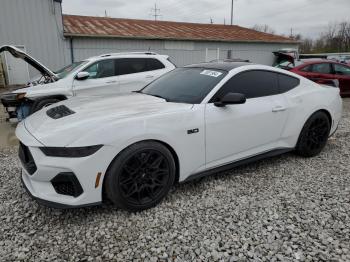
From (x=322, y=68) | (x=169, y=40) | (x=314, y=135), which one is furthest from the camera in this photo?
(x=169, y=40)

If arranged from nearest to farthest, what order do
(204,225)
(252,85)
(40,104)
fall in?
(204,225) → (252,85) → (40,104)

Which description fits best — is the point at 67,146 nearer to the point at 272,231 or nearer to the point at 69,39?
the point at 272,231

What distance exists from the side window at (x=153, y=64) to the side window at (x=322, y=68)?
5754mm

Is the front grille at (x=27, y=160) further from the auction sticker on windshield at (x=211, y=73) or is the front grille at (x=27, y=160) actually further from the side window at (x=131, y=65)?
the side window at (x=131, y=65)

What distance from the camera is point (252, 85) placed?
3598 millimetres

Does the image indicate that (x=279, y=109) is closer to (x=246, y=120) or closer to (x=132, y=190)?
(x=246, y=120)

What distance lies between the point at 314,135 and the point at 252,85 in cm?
144

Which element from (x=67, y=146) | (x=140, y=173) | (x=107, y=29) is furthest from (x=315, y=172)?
(x=107, y=29)

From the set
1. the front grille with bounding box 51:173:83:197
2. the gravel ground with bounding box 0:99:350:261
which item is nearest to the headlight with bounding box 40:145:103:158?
the front grille with bounding box 51:173:83:197

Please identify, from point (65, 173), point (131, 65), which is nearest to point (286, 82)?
point (65, 173)

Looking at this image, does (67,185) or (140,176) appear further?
(140,176)

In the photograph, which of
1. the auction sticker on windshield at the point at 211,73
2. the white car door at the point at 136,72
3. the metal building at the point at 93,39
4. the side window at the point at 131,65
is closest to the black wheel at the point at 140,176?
the auction sticker on windshield at the point at 211,73

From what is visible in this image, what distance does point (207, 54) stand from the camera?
55.9 ft

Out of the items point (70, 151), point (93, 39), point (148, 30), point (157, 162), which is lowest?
point (157, 162)
